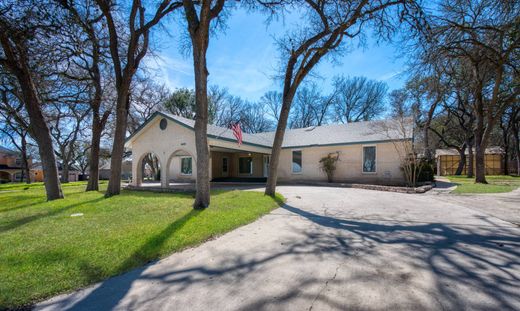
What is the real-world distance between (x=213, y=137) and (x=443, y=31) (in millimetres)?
10576

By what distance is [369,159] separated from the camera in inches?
655

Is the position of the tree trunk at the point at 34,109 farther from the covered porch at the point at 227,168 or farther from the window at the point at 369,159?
the window at the point at 369,159

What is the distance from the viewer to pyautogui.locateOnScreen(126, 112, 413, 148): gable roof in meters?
14.7

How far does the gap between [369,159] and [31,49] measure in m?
17.3

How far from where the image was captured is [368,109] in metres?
36.7

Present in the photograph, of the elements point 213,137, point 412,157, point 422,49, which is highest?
point 422,49

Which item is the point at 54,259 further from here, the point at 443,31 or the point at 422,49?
the point at 443,31

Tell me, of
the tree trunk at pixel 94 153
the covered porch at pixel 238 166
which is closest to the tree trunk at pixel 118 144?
the tree trunk at pixel 94 153

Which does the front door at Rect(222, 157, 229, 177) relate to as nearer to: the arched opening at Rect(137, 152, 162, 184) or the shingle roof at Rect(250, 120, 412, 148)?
the shingle roof at Rect(250, 120, 412, 148)

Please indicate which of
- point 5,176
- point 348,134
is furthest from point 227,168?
point 5,176

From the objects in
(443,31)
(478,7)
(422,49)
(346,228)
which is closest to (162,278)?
(346,228)

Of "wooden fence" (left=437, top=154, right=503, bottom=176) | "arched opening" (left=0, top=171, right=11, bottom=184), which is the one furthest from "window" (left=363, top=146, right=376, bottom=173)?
"arched opening" (left=0, top=171, right=11, bottom=184)

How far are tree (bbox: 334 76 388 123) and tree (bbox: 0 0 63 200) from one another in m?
34.7

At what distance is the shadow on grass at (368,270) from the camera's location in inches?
106
